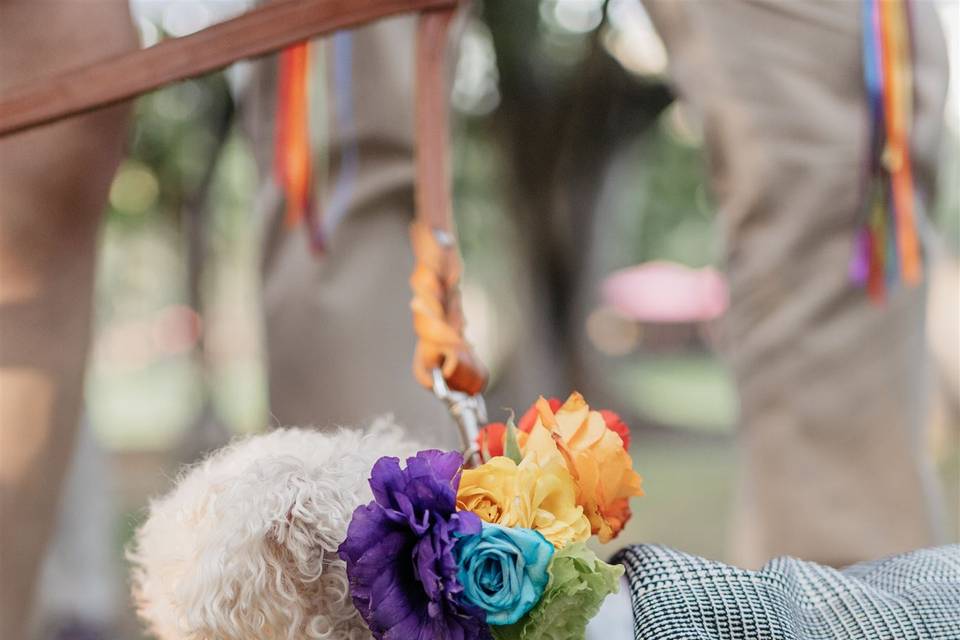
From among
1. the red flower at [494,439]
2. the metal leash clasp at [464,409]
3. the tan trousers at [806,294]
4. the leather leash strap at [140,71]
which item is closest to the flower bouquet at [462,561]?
the red flower at [494,439]

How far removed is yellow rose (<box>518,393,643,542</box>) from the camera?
689 mm

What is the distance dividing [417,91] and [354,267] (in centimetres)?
56

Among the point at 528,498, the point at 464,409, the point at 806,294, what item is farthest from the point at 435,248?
the point at 806,294

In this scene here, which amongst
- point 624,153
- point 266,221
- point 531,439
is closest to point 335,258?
point 266,221

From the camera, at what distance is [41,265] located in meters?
1.12

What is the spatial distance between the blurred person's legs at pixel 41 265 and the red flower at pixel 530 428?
531 millimetres

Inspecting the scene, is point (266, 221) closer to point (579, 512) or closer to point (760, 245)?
point (760, 245)

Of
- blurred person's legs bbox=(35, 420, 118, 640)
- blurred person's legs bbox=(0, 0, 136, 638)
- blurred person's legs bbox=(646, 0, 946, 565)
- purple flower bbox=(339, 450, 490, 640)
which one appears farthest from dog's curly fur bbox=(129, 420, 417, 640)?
blurred person's legs bbox=(35, 420, 118, 640)

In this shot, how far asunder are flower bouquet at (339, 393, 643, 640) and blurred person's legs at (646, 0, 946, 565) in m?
0.76

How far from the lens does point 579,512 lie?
0.66 metres

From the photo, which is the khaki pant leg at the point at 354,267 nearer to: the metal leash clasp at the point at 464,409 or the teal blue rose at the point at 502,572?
the metal leash clasp at the point at 464,409

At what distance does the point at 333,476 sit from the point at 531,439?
132 millimetres

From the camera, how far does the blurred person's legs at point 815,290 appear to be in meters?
1.31

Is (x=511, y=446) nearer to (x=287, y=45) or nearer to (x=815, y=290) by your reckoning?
(x=287, y=45)
